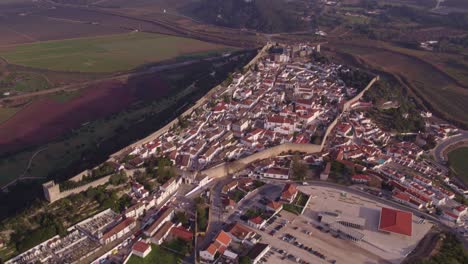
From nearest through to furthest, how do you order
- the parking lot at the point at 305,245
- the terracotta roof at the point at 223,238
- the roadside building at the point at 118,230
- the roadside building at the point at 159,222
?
the parking lot at the point at 305,245
the terracotta roof at the point at 223,238
the roadside building at the point at 118,230
the roadside building at the point at 159,222

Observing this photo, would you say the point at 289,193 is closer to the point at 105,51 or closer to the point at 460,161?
the point at 460,161

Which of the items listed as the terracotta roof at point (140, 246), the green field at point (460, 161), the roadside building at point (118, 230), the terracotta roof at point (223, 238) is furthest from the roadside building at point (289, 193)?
the green field at point (460, 161)

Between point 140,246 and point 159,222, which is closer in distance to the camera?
point 140,246

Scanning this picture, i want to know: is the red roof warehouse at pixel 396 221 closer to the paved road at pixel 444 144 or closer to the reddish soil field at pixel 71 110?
the paved road at pixel 444 144

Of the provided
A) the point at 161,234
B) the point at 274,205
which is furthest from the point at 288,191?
the point at 161,234

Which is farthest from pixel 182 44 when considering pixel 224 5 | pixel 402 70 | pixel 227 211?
pixel 227 211

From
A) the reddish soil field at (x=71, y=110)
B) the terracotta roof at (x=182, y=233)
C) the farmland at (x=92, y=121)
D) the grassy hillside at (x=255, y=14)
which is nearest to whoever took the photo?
the terracotta roof at (x=182, y=233)

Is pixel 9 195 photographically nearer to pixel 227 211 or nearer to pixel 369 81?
pixel 227 211
